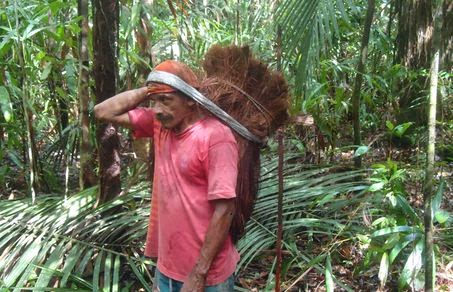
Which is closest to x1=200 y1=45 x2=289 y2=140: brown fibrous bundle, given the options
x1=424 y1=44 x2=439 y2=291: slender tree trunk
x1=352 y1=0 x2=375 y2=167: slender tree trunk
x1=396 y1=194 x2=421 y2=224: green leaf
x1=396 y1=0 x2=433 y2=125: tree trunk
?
x1=424 y1=44 x2=439 y2=291: slender tree trunk

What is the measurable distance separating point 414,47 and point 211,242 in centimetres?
335

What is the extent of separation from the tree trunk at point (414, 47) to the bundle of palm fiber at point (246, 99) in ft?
8.24

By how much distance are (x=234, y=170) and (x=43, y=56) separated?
80.1 inches

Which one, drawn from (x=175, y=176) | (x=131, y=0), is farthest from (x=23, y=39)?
(x=175, y=176)

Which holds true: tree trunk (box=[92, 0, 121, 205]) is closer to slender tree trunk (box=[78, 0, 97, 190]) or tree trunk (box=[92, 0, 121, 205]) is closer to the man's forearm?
slender tree trunk (box=[78, 0, 97, 190])

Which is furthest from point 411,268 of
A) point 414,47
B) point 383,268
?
point 414,47

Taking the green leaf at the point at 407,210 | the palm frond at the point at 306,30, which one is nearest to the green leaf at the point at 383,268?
the green leaf at the point at 407,210

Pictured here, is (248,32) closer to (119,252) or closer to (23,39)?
(23,39)

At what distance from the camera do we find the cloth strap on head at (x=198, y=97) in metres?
1.77

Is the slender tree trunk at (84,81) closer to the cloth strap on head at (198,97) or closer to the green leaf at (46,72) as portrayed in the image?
the green leaf at (46,72)

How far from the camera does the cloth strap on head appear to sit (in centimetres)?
177

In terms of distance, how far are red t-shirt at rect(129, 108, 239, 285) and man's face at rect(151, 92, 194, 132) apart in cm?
4

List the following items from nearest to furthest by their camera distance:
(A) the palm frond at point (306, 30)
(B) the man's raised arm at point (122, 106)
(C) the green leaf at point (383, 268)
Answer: (B) the man's raised arm at point (122, 106)
(C) the green leaf at point (383, 268)
(A) the palm frond at point (306, 30)

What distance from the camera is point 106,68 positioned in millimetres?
2840
